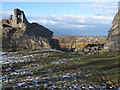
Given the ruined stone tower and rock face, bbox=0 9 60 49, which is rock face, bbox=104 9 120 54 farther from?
the ruined stone tower

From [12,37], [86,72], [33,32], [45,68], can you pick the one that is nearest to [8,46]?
[12,37]

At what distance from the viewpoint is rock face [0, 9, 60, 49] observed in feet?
184

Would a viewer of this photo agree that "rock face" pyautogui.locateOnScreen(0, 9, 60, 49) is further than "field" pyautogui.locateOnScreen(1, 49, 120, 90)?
Yes

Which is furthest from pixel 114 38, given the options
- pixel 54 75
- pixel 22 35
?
pixel 54 75

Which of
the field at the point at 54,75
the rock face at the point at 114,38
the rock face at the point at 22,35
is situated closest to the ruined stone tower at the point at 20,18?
the rock face at the point at 22,35

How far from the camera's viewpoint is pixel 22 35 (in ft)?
191

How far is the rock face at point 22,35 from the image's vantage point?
184 feet

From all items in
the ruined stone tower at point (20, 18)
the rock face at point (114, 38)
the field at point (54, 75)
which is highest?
the ruined stone tower at point (20, 18)

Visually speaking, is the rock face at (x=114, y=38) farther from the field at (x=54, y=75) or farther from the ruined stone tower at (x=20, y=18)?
the ruined stone tower at (x=20, y=18)

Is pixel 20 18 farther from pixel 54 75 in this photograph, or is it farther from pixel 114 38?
pixel 54 75

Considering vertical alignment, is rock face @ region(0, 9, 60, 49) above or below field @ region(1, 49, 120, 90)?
above

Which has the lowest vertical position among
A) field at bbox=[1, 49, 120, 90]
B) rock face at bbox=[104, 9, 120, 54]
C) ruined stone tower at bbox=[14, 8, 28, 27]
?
field at bbox=[1, 49, 120, 90]

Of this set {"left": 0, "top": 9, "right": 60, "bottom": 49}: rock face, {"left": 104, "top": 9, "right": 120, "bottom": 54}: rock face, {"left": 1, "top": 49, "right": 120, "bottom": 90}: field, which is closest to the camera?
{"left": 1, "top": 49, "right": 120, "bottom": 90}: field

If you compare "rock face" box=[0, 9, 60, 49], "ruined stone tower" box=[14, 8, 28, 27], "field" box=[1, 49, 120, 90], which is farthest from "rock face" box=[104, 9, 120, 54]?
"ruined stone tower" box=[14, 8, 28, 27]
